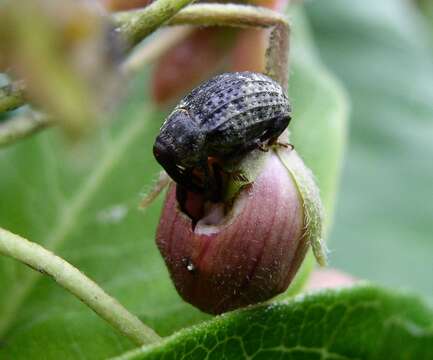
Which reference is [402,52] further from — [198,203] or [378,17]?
[198,203]

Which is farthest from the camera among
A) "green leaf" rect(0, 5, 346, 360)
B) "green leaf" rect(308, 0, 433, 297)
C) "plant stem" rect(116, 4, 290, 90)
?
"green leaf" rect(308, 0, 433, 297)

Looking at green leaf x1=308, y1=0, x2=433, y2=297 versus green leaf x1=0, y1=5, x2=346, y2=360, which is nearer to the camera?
green leaf x1=0, y1=5, x2=346, y2=360

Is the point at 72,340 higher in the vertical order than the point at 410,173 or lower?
higher

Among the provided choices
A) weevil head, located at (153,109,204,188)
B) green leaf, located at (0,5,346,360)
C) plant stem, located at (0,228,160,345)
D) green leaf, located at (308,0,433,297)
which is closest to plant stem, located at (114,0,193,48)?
weevil head, located at (153,109,204,188)

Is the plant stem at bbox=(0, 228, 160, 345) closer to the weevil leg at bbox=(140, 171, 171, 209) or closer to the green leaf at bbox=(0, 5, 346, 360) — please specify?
the weevil leg at bbox=(140, 171, 171, 209)

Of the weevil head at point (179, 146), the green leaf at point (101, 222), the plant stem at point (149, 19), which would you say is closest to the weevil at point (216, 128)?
the weevil head at point (179, 146)

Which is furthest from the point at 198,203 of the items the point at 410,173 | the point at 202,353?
the point at 410,173

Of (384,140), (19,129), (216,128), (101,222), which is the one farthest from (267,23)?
(384,140)
